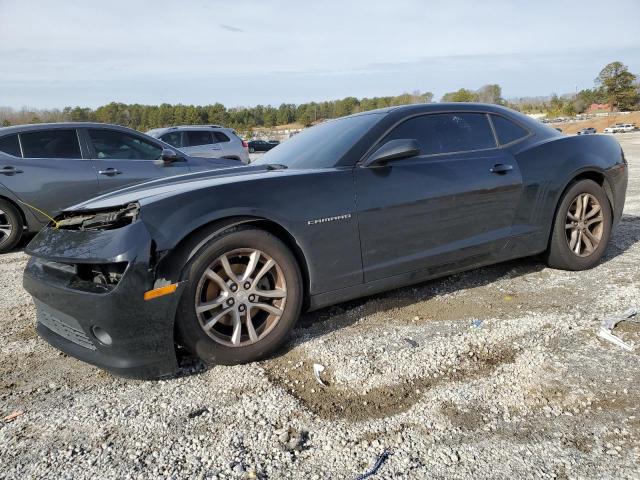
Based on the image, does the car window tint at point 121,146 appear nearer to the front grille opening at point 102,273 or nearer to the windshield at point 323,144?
the windshield at point 323,144

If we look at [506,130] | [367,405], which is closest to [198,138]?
[506,130]

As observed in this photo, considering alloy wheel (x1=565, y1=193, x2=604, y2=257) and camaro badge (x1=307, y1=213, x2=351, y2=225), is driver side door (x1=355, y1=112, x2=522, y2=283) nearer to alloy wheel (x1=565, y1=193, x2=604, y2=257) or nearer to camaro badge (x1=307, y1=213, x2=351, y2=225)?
camaro badge (x1=307, y1=213, x2=351, y2=225)

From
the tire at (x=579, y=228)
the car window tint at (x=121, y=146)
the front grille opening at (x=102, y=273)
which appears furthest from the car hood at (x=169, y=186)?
the car window tint at (x=121, y=146)

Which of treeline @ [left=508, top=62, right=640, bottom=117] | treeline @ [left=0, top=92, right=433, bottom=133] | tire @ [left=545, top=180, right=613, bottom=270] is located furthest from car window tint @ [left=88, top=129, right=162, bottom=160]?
treeline @ [left=508, top=62, right=640, bottom=117]

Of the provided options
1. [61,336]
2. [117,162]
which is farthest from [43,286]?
[117,162]

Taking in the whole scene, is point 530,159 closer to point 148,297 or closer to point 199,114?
point 148,297

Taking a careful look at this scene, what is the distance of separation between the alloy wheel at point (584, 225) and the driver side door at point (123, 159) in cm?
478

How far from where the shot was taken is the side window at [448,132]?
3.48 m

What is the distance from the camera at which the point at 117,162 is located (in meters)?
6.27

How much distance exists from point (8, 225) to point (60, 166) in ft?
2.99

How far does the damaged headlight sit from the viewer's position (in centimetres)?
254

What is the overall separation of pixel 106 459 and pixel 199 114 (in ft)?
311

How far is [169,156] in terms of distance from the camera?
6320 mm

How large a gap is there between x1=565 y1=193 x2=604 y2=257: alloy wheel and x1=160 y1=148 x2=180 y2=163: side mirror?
4.71 metres
